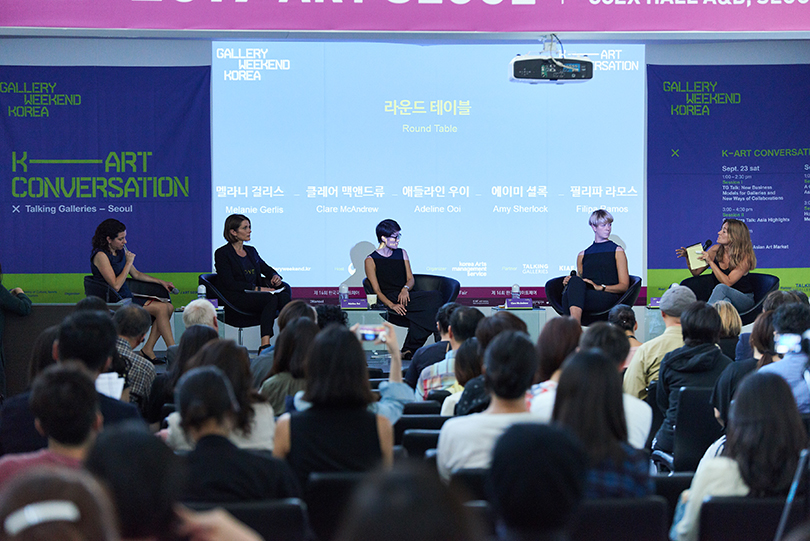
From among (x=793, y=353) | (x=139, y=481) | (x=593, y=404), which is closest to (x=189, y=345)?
(x=593, y=404)

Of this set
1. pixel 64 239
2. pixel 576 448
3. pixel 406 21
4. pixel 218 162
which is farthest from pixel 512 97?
pixel 576 448

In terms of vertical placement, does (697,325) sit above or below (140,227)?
below

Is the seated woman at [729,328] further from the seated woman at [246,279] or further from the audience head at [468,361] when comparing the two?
the seated woman at [246,279]

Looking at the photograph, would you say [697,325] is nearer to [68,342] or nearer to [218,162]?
[68,342]

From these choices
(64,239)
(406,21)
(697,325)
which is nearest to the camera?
(697,325)

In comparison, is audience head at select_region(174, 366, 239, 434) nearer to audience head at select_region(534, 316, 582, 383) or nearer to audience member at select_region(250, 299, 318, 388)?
audience head at select_region(534, 316, 582, 383)

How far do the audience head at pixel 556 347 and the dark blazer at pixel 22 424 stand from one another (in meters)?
1.57

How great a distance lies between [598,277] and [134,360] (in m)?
4.66

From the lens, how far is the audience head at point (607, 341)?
2988 millimetres

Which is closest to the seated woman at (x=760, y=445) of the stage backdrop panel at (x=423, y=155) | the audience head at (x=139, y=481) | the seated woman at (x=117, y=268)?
the audience head at (x=139, y=481)

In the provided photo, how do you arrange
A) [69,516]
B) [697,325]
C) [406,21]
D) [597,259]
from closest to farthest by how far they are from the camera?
[69,516] < [697,325] < [406,21] < [597,259]

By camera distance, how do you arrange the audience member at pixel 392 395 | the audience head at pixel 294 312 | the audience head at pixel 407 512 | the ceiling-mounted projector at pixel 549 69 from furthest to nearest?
the ceiling-mounted projector at pixel 549 69
the audience head at pixel 294 312
the audience member at pixel 392 395
the audience head at pixel 407 512

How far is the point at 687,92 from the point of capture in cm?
843

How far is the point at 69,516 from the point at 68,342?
6.66 ft
